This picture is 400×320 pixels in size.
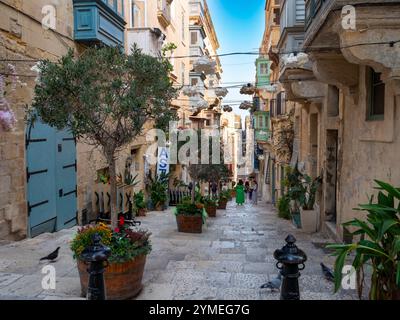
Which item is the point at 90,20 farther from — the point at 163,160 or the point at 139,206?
the point at 163,160

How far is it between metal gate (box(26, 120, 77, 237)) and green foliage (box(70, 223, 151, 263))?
3221mm

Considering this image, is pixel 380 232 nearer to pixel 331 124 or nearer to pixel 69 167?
pixel 331 124

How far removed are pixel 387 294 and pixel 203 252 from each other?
359 centimetres

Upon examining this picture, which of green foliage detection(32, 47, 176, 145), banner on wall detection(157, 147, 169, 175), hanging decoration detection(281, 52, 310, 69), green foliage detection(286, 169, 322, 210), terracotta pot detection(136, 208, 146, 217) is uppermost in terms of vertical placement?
hanging decoration detection(281, 52, 310, 69)

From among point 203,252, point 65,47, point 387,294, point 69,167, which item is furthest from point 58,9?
point 387,294

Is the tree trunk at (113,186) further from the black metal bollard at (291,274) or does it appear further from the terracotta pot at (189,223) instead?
the terracotta pot at (189,223)

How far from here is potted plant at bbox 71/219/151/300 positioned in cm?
442

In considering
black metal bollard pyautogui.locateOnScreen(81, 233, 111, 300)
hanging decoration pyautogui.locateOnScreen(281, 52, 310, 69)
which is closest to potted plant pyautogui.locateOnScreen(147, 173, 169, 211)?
hanging decoration pyautogui.locateOnScreen(281, 52, 310, 69)

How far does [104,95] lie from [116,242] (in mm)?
1751

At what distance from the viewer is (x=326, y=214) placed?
Answer: 9.51 metres

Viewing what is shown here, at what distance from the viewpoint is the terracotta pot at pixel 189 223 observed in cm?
923

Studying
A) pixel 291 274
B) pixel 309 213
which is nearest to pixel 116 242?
pixel 291 274

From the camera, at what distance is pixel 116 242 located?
4.65 meters

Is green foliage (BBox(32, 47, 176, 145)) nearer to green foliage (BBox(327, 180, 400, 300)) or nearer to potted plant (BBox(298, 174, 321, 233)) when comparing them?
green foliage (BBox(327, 180, 400, 300))
